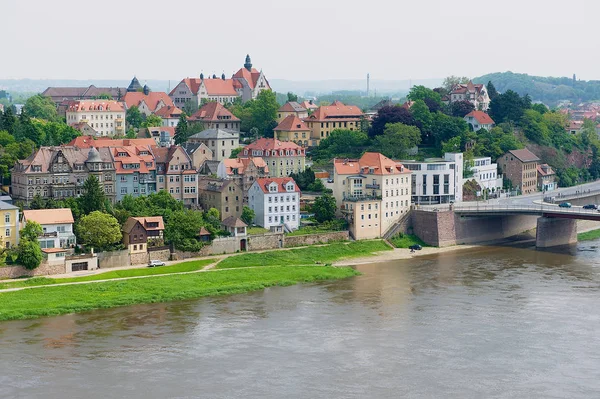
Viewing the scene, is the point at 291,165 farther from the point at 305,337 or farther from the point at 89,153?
the point at 305,337

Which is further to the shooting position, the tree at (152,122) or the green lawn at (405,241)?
the tree at (152,122)

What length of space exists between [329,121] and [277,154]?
17085 mm

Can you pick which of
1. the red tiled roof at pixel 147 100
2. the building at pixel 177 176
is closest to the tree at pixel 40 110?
the red tiled roof at pixel 147 100

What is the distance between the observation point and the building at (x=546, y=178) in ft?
302

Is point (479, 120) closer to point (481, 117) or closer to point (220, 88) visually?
point (481, 117)

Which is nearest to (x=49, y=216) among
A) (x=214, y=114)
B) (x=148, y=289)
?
(x=148, y=289)

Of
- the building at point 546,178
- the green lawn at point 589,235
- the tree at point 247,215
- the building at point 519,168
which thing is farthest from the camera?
the building at point 546,178

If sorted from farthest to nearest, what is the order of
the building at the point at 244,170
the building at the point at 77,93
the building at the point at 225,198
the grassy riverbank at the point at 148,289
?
the building at the point at 77,93
the building at the point at 244,170
the building at the point at 225,198
the grassy riverbank at the point at 148,289

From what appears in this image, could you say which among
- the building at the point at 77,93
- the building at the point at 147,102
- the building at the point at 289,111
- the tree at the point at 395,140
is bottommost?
the tree at the point at 395,140

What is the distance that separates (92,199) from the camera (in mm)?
61250

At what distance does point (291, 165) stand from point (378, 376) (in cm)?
4322

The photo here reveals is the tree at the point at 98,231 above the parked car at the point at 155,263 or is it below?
above

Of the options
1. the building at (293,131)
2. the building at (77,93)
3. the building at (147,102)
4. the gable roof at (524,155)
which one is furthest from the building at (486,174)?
the building at (77,93)

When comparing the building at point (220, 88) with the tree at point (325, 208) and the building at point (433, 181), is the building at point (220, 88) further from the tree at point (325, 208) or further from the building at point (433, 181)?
the tree at point (325, 208)
